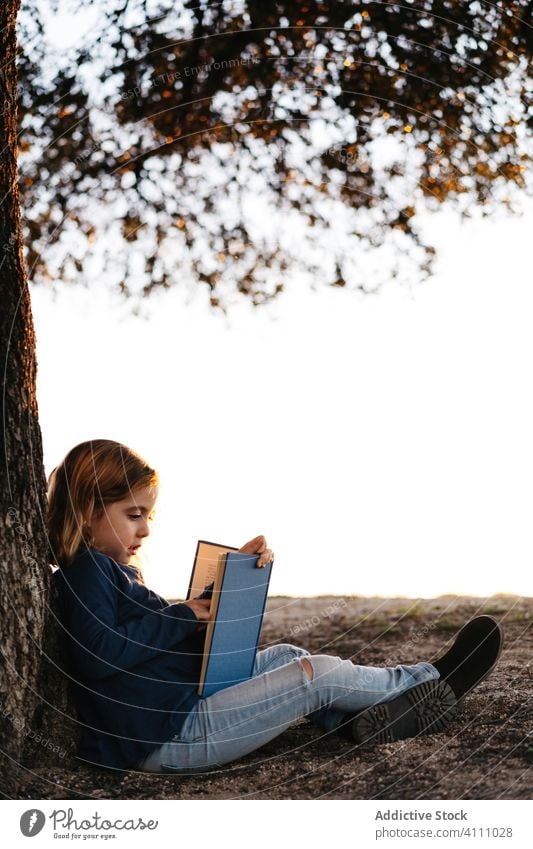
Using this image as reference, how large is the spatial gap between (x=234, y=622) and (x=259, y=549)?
0.28 metres

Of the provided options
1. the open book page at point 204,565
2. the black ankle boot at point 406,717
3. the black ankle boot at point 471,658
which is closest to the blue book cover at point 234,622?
the open book page at point 204,565

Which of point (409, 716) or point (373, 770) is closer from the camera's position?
point (373, 770)

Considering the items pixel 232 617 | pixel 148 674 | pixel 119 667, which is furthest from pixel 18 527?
pixel 232 617

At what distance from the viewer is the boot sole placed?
3.32m

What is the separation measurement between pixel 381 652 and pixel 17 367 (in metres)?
2.89

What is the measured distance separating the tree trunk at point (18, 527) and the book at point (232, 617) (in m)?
0.55

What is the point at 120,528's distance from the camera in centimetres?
335

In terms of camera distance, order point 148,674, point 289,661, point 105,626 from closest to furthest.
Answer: point 105,626 < point 148,674 < point 289,661

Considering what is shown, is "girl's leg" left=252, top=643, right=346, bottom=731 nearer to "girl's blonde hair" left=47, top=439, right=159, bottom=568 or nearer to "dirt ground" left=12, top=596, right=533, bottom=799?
"dirt ground" left=12, top=596, right=533, bottom=799

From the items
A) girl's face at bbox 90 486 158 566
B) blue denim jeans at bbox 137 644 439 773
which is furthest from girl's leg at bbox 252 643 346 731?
girl's face at bbox 90 486 158 566

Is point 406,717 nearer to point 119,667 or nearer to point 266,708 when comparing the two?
point 266,708

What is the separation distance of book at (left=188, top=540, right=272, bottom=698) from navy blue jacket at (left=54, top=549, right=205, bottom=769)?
8 centimetres

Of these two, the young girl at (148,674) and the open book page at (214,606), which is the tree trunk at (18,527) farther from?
the open book page at (214,606)
